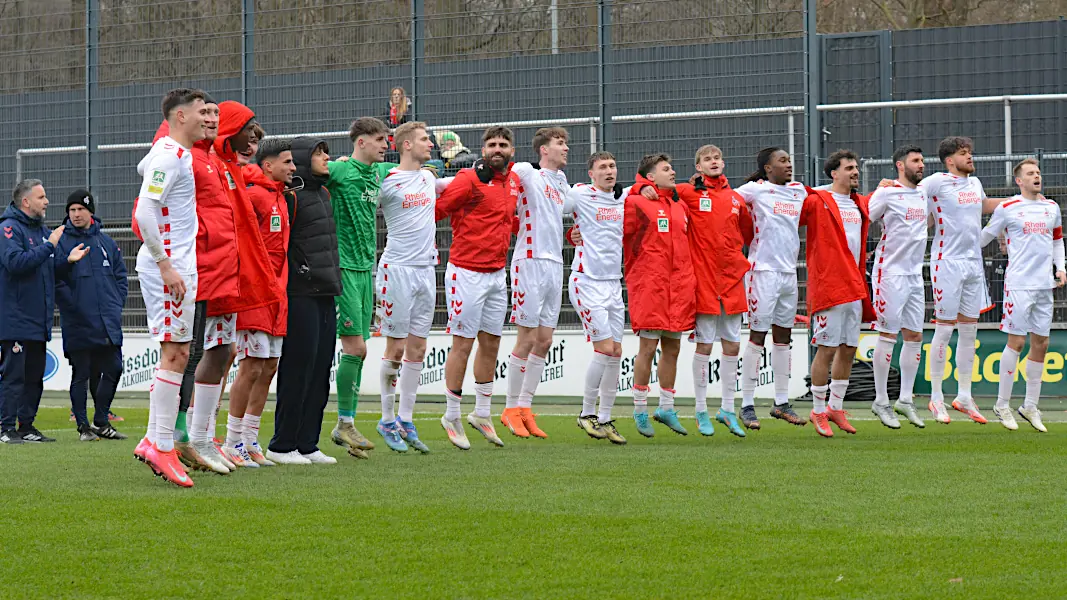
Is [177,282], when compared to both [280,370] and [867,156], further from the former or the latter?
[867,156]

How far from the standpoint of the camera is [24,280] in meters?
11.2

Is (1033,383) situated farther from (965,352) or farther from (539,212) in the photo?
(539,212)

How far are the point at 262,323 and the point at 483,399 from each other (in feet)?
8.23

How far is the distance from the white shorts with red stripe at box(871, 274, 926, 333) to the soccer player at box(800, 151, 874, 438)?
0.20 meters

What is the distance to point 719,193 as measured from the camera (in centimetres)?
1111

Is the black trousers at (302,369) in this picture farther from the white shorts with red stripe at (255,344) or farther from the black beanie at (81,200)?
the black beanie at (81,200)

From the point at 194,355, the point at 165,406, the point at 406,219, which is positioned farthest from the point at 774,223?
the point at 165,406

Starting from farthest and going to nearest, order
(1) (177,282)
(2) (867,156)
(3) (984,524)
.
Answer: (2) (867,156), (1) (177,282), (3) (984,524)

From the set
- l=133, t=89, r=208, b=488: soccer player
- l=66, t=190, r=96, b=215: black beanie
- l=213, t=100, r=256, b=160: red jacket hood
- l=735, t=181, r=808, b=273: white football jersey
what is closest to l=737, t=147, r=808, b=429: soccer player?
l=735, t=181, r=808, b=273: white football jersey

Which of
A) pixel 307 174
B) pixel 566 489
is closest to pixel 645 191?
pixel 307 174

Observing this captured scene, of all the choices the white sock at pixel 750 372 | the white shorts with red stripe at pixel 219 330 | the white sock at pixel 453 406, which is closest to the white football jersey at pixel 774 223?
the white sock at pixel 750 372

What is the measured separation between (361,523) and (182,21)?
541 inches

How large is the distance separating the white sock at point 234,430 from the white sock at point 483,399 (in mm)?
2189

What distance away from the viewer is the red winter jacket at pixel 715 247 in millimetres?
10891
